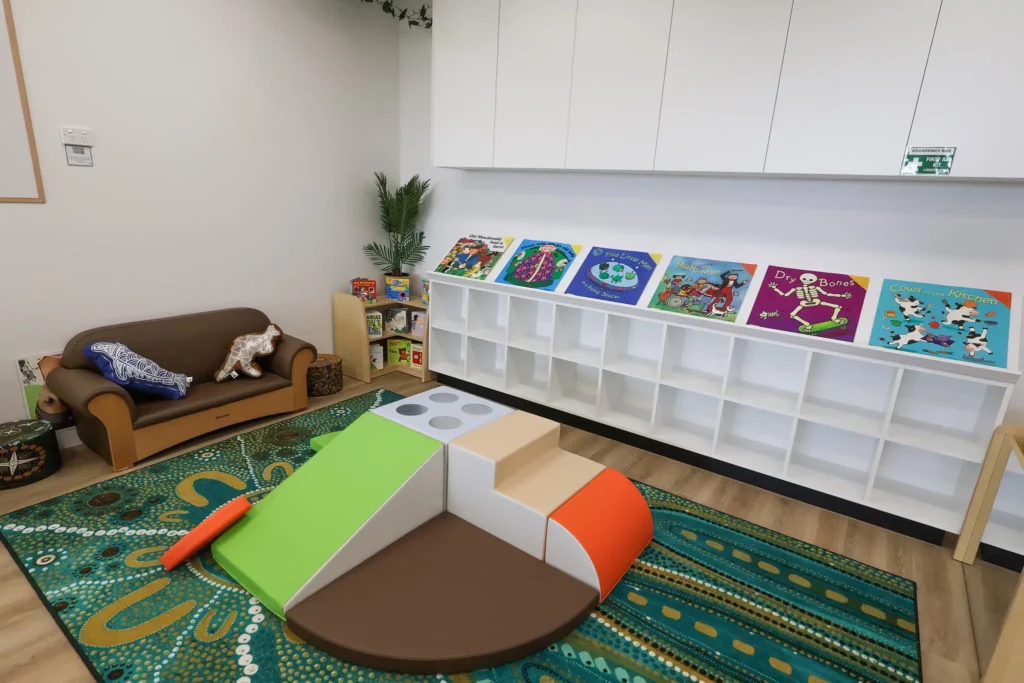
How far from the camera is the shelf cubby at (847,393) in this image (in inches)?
109

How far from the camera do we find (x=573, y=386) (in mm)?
3857

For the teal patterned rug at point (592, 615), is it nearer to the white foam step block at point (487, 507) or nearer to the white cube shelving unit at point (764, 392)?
the white foam step block at point (487, 507)

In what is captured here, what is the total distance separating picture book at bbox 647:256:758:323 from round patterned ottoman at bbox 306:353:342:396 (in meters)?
2.32

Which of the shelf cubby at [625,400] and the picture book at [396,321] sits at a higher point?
the picture book at [396,321]

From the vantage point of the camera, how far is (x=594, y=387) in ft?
12.5

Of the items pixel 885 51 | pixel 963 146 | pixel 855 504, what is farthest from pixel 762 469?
pixel 885 51

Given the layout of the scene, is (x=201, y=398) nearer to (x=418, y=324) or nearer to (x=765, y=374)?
(x=418, y=324)

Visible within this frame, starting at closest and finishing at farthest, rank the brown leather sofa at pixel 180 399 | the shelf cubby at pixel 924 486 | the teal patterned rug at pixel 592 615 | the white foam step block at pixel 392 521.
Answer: the teal patterned rug at pixel 592 615 → the white foam step block at pixel 392 521 → the shelf cubby at pixel 924 486 → the brown leather sofa at pixel 180 399

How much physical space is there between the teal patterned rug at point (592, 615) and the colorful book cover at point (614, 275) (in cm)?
130

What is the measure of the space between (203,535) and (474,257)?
2517 mm

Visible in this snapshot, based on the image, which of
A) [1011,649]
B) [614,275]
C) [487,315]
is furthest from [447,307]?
[1011,649]

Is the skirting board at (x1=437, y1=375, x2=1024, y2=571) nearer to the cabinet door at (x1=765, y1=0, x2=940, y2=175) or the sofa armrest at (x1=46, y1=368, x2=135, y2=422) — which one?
the cabinet door at (x1=765, y1=0, x2=940, y2=175)

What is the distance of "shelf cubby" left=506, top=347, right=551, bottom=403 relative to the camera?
387 cm

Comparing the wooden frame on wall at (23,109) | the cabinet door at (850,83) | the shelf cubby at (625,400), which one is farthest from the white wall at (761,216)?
the wooden frame on wall at (23,109)
